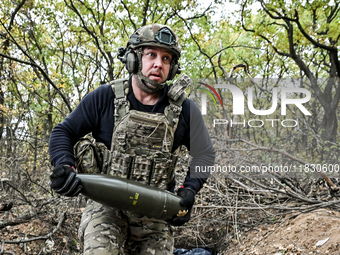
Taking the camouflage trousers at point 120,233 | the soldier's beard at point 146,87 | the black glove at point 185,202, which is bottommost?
the camouflage trousers at point 120,233

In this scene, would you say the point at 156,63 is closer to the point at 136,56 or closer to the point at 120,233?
the point at 136,56

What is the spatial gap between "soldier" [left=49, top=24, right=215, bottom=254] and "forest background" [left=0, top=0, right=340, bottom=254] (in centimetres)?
164

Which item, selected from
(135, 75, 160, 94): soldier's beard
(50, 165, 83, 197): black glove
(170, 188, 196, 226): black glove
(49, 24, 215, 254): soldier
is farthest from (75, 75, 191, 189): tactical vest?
(50, 165, 83, 197): black glove

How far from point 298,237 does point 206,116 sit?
244 centimetres

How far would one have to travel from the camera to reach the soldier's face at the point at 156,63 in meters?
2.34

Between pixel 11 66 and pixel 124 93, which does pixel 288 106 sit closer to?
pixel 124 93

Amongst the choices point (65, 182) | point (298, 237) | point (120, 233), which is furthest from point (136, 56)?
point (298, 237)

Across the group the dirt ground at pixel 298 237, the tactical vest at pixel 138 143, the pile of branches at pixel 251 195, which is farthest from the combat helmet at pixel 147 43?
the dirt ground at pixel 298 237

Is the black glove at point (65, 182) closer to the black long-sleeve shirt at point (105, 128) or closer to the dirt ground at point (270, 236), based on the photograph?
the black long-sleeve shirt at point (105, 128)

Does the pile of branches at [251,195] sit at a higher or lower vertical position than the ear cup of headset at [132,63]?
lower

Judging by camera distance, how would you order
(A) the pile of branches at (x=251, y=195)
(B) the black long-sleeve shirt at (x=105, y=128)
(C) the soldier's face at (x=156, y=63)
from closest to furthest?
(B) the black long-sleeve shirt at (x=105, y=128) < (C) the soldier's face at (x=156, y=63) < (A) the pile of branches at (x=251, y=195)

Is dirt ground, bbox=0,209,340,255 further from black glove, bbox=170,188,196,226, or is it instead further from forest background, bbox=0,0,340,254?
black glove, bbox=170,188,196,226

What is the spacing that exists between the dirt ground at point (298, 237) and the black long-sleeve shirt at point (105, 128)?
147 centimetres

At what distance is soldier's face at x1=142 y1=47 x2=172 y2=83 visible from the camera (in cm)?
234
